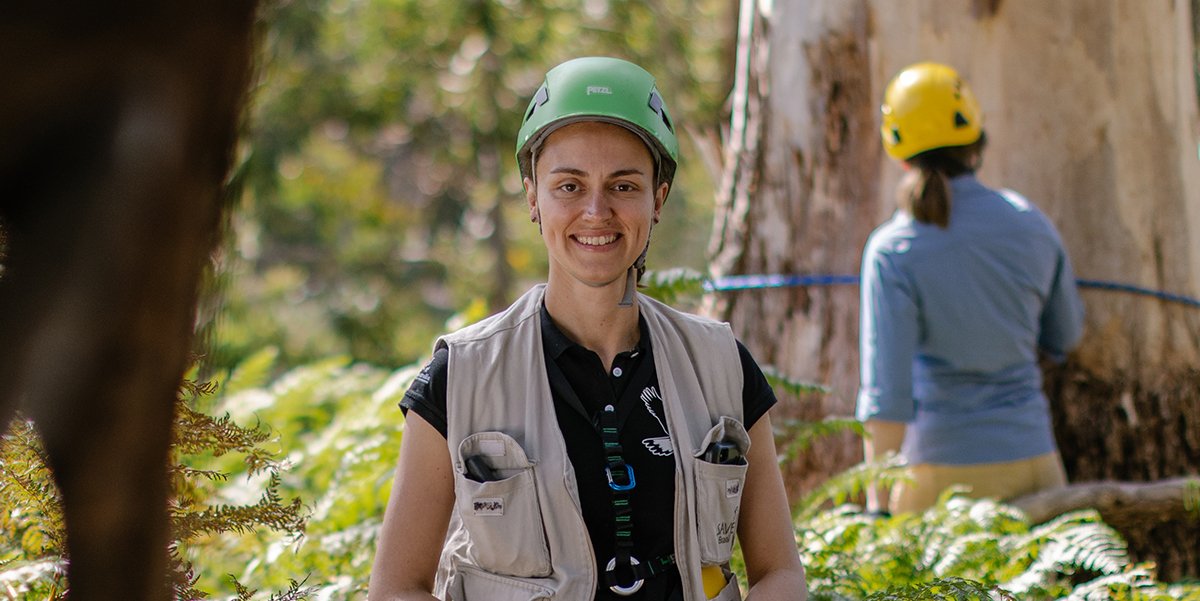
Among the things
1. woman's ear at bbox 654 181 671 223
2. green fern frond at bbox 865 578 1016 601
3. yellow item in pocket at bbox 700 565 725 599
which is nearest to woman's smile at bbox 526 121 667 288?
woman's ear at bbox 654 181 671 223

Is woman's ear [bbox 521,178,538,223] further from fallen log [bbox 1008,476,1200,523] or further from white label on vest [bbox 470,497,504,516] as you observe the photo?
fallen log [bbox 1008,476,1200,523]

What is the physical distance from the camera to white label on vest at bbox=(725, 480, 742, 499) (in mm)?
2533

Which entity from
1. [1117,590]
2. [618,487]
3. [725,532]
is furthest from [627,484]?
[1117,590]

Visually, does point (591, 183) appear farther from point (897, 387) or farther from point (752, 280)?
point (752, 280)

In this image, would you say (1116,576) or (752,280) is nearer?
(1116,576)

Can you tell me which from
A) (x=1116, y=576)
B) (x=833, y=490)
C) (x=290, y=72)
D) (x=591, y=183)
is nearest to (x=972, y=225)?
(x=833, y=490)

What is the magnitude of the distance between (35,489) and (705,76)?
49.3 feet

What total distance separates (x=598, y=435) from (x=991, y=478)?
2.79m

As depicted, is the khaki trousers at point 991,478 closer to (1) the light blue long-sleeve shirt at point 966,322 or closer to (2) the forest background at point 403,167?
(1) the light blue long-sleeve shirt at point 966,322

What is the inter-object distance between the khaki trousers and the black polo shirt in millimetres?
2516

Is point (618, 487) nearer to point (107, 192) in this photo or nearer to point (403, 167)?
point (107, 192)

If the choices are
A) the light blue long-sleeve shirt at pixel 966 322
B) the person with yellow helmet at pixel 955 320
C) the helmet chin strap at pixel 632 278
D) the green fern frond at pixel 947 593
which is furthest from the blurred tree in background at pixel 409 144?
the helmet chin strap at pixel 632 278

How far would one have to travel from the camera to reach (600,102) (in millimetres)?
2516

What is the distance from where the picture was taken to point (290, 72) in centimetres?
1511
